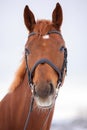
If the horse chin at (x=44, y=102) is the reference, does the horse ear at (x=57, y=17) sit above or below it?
above

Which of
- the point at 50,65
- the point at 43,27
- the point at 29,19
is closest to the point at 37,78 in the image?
the point at 50,65

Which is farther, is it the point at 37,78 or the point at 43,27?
the point at 43,27

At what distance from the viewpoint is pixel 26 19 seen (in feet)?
21.1

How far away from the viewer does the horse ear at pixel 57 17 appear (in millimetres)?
6435

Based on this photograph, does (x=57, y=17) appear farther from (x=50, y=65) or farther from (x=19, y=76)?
(x=19, y=76)

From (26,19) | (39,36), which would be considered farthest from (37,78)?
(26,19)

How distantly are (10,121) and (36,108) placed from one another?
0.45 meters

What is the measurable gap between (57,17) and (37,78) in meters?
1.19

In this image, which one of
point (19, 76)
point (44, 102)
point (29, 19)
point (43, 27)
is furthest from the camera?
point (19, 76)

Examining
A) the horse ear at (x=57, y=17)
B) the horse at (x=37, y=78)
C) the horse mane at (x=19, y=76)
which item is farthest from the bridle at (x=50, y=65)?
the horse mane at (x=19, y=76)

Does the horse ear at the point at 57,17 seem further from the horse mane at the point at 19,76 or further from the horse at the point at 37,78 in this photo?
the horse mane at the point at 19,76

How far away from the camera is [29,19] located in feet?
21.1

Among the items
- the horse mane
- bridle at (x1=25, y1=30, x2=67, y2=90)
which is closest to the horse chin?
bridle at (x1=25, y1=30, x2=67, y2=90)

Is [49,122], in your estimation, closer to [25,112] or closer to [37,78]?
[25,112]
